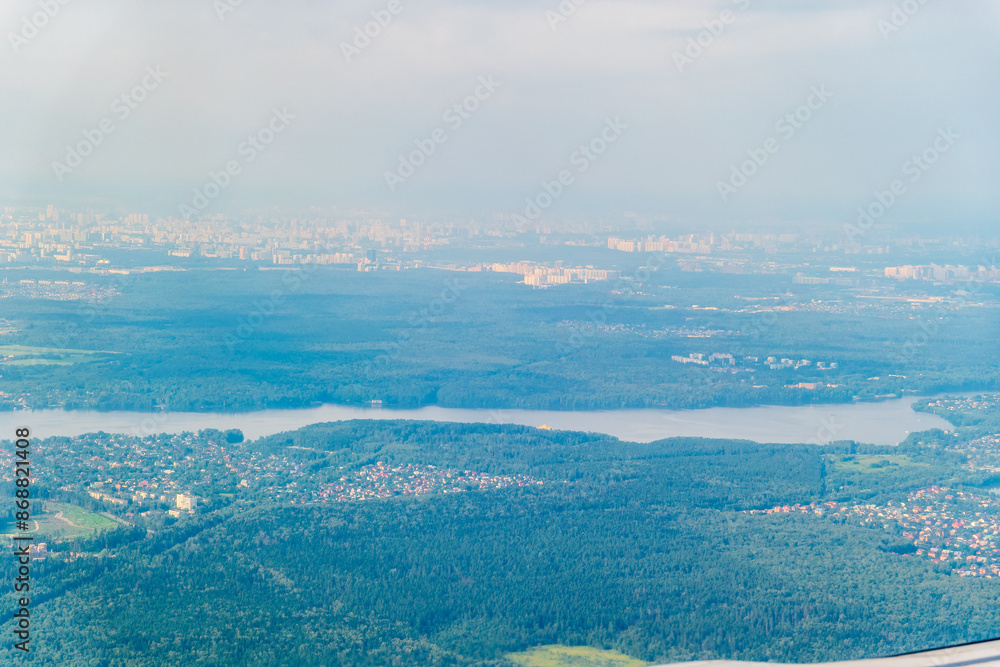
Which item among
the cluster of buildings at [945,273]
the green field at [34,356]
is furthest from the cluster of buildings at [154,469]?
the cluster of buildings at [945,273]

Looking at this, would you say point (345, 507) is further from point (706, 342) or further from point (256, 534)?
point (706, 342)

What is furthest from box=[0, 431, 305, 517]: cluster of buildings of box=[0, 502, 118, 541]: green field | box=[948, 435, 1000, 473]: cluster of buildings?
box=[948, 435, 1000, 473]: cluster of buildings

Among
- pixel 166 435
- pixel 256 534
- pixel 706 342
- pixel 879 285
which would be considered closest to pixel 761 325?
pixel 706 342

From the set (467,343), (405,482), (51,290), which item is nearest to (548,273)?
(467,343)

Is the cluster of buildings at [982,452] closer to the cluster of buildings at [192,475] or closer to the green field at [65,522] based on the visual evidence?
the cluster of buildings at [192,475]

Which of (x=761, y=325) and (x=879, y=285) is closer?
(x=761, y=325)
